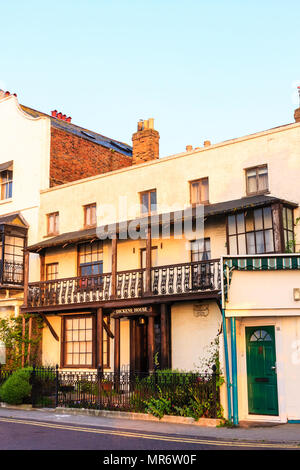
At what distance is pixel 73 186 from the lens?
23.8 metres

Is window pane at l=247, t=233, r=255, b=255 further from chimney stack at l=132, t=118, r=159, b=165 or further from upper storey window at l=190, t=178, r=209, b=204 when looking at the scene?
chimney stack at l=132, t=118, r=159, b=165

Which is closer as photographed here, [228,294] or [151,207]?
[228,294]

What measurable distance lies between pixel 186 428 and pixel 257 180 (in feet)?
28.3

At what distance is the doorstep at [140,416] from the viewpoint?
1317 cm

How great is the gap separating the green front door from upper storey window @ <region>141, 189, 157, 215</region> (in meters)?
7.92

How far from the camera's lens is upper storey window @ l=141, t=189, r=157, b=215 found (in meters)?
21.0

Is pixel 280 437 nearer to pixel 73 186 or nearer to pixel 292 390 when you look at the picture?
pixel 292 390

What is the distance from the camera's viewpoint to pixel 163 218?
18641mm

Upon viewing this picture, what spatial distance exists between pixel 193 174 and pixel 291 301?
25.4 feet

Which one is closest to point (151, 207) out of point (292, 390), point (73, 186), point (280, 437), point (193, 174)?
point (193, 174)

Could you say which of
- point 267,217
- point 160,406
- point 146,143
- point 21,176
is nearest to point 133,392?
point 160,406

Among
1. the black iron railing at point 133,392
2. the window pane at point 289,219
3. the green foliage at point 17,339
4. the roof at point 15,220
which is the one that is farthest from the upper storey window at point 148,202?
the black iron railing at point 133,392

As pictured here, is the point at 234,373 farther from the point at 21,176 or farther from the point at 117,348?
the point at 21,176

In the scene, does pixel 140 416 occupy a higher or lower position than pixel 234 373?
lower
